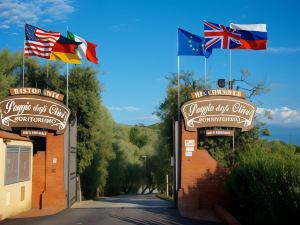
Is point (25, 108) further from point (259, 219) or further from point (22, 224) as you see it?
point (259, 219)

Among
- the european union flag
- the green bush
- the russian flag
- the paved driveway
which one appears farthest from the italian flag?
the green bush

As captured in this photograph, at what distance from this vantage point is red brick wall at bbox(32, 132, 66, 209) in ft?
68.3

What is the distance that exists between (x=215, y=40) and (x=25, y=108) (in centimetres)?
939

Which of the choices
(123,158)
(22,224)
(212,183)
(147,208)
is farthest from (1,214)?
(123,158)

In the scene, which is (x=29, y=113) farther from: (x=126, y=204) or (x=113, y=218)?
(x=126, y=204)

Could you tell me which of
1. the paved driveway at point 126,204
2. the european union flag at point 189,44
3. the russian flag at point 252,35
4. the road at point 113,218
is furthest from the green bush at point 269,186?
the european union flag at point 189,44

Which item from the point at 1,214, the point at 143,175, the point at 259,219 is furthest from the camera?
the point at 143,175

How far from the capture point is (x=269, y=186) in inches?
533

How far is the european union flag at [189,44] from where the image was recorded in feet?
74.0

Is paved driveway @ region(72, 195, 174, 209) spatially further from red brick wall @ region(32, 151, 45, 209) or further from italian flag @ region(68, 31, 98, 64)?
italian flag @ region(68, 31, 98, 64)

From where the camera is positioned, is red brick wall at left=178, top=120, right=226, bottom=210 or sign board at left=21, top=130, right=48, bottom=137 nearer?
red brick wall at left=178, top=120, right=226, bottom=210

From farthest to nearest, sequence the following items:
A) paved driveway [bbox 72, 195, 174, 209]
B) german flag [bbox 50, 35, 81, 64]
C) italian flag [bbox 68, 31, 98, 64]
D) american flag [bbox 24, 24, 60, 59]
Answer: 1. italian flag [bbox 68, 31, 98, 64]
2. german flag [bbox 50, 35, 81, 64]
3. paved driveway [bbox 72, 195, 174, 209]
4. american flag [bbox 24, 24, 60, 59]

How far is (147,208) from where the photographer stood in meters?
21.1

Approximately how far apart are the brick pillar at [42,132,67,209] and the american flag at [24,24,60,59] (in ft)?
13.4
